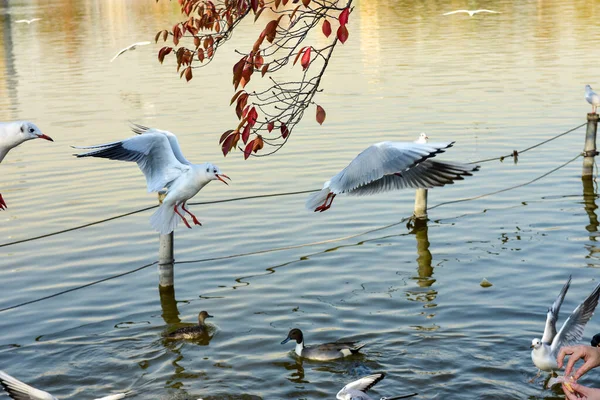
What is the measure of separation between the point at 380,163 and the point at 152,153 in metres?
2.41

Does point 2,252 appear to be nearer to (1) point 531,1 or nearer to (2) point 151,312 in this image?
(2) point 151,312

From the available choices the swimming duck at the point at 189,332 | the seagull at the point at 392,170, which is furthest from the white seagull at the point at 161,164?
the swimming duck at the point at 189,332

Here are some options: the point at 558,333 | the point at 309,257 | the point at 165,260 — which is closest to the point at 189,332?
the point at 165,260

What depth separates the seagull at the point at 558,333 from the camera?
8.03 metres

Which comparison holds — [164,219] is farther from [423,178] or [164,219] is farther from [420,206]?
[420,206]

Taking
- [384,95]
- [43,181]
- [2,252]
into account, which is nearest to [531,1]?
[384,95]

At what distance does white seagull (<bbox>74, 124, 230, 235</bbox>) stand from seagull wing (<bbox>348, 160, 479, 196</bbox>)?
1425 mm

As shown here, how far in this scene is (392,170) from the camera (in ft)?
23.9

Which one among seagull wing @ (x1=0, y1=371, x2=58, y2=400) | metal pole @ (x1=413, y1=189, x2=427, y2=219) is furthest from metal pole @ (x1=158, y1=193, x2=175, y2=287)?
seagull wing @ (x1=0, y1=371, x2=58, y2=400)

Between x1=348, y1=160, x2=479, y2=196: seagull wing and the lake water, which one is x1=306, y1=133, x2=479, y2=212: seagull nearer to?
x1=348, y1=160, x2=479, y2=196: seagull wing

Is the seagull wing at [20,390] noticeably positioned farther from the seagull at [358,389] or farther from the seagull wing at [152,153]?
the seagull wing at [152,153]

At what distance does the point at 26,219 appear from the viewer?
15.1 meters

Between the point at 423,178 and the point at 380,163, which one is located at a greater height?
the point at 380,163

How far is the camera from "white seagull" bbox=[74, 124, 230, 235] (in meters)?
8.34
